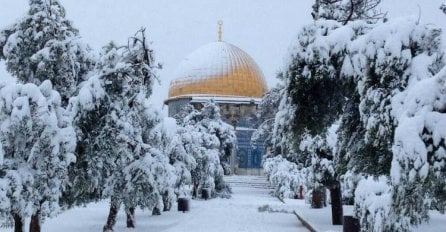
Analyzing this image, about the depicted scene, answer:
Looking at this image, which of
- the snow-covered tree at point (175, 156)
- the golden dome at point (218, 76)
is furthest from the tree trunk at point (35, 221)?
the golden dome at point (218, 76)

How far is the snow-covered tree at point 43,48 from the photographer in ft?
33.3

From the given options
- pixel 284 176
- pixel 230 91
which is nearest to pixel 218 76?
pixel 230 91

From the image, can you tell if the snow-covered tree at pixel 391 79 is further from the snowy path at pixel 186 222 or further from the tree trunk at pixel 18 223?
the snowy path at pixel 186 222

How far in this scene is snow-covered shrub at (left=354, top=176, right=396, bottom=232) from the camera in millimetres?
8445

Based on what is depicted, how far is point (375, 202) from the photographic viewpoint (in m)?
8.66

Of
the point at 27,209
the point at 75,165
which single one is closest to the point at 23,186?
the point at 27,209

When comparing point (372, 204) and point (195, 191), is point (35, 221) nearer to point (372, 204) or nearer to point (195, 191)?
point (372, 204)

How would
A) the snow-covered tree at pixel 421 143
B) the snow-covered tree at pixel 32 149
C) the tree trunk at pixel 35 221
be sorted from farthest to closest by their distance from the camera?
the tree trunk at pixel 35 221 → the snow-covered tree at pixel 32 149 → the snow-covered tree at pixel 421 143

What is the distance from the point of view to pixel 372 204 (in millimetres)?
8695

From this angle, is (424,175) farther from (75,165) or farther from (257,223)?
(257,223)

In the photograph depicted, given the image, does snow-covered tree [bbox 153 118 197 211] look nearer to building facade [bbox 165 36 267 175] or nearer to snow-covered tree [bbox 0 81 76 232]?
snow-covered tree [bbox 0 81 76 232]

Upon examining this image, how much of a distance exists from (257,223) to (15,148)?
818 centimetres

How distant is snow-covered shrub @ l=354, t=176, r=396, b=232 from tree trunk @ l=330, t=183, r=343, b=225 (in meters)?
4.47

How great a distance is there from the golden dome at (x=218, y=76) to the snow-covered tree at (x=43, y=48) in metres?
44.7
